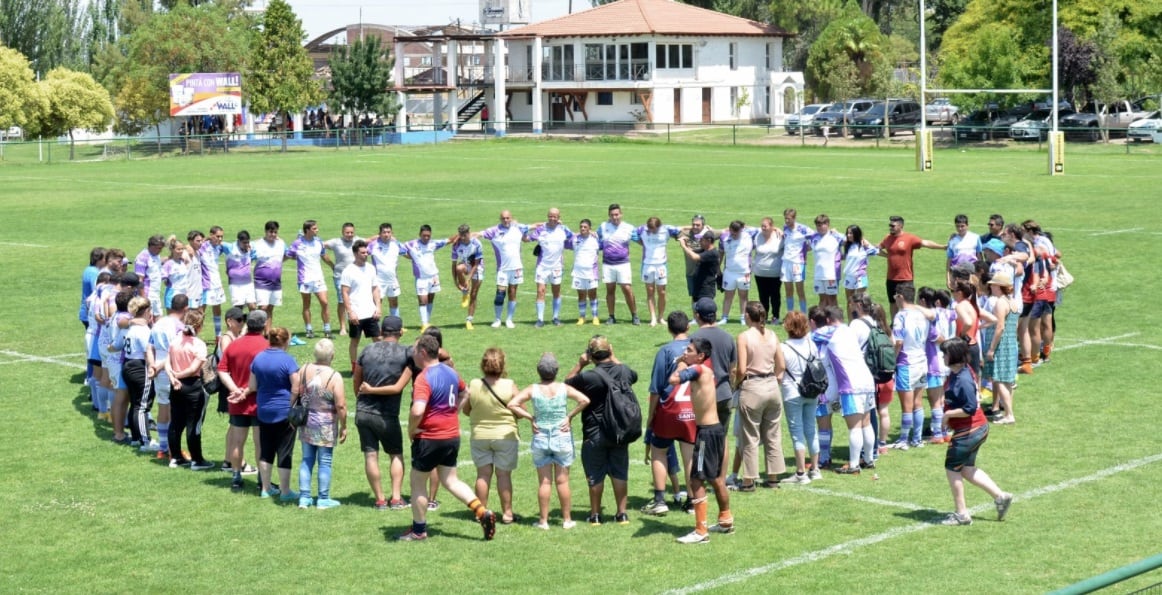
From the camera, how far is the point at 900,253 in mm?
21344

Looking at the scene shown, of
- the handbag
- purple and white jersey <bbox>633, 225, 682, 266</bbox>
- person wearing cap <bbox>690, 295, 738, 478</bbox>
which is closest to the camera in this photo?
person wearing cap <bbox>690, 295, 738, 478</bbox>

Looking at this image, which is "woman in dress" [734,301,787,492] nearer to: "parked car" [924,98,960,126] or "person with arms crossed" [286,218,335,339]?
"person with arms crossed" [286,218,335,339]

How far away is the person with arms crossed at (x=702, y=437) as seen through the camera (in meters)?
12.0

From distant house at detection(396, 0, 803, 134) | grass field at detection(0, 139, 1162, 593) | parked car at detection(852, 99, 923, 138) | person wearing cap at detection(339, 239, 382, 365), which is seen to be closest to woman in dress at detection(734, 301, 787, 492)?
grass field at detection(0, 139, 1162, 593)

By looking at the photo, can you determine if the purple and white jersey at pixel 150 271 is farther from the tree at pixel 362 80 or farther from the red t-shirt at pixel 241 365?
the tree at pixel 362 80

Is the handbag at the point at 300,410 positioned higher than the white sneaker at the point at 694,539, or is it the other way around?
the handbag at the point at 300,410

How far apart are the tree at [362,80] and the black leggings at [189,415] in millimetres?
71718

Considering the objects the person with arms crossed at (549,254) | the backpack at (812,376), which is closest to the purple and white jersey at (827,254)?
the person with arms crossed at (549,254)

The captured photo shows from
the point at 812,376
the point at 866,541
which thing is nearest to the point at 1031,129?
the point at 812,376

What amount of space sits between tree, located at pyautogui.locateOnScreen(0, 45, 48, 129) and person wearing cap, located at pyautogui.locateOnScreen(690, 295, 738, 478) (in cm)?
6706

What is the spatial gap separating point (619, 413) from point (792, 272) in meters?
10.6

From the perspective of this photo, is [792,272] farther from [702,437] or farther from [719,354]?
[702,437]

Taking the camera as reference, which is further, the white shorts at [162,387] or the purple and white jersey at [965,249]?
the purple and white jersey at [965,249]

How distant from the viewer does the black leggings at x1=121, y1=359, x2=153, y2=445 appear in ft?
50.6
